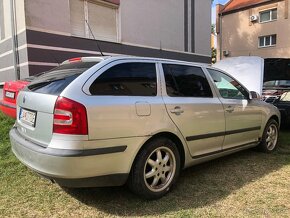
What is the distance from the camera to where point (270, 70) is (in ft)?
28.6

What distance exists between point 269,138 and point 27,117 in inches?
168

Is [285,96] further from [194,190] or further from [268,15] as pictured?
[268,15]

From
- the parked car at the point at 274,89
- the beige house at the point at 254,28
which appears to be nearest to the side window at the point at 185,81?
the parked car at the point at 274,89

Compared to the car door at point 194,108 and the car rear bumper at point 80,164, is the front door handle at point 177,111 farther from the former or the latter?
the car rear bumper at point 80,164

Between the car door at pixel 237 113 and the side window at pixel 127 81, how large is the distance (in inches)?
51.6

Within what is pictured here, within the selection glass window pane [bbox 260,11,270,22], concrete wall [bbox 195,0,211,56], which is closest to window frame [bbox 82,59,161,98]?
concrete wall [bbox 195,0,211,56]

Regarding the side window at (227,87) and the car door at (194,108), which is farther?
the side window at (227,87)

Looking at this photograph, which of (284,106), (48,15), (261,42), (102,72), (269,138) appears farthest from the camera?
(261,42)

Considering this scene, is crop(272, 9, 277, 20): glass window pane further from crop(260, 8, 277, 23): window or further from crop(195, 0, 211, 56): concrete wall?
crop(195, 0, 211, 56): concrete wall

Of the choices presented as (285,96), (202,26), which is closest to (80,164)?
(285,96)

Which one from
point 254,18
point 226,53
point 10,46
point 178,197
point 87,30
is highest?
point 254,18

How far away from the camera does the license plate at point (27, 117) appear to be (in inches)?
135

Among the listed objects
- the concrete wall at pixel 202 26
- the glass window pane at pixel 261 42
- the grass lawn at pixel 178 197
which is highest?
the glass window pane at pixel 261 42

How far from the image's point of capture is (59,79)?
3475mm
